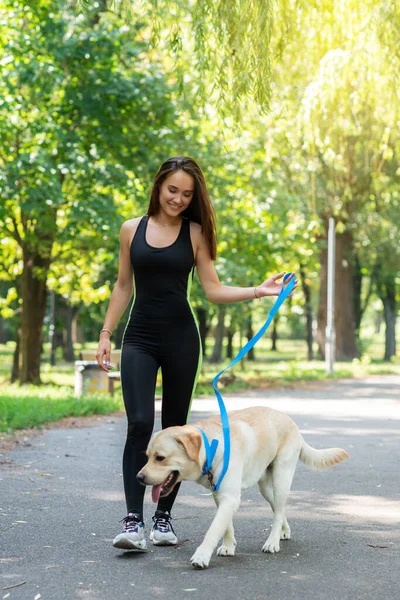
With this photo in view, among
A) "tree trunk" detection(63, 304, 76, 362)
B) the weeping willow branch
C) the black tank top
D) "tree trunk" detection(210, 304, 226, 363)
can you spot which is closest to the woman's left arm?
the black tank top

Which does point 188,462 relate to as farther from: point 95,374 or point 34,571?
point 95,374

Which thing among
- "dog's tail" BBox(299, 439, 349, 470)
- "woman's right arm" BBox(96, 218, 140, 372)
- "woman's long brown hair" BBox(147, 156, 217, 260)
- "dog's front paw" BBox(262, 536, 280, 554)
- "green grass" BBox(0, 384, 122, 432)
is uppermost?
"woman's long brown hair" BBox(147, 156, 217, 260)

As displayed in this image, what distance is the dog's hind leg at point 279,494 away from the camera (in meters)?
5.17

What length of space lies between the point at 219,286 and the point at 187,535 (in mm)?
1508

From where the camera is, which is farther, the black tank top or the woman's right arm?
the woman's right arm

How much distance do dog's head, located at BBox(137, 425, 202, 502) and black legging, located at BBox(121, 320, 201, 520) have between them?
0.46 meters

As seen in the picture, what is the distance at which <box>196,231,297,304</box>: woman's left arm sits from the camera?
213 inches

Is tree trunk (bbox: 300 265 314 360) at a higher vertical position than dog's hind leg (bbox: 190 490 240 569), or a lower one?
higher

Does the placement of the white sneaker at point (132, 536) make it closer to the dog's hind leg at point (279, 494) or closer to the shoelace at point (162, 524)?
the shoelace at point (162, 524)

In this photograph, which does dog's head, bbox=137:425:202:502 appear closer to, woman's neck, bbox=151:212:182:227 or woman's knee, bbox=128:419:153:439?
woman's knee, bbox=128:419:153:439

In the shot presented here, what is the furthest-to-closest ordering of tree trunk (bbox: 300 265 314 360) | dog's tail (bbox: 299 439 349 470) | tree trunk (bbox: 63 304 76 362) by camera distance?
tree trunk (bbox: 300 265 314 360), tree trunk (bbox: 63 304 76 362), dog's tail (bbox: 299 439 349 470)

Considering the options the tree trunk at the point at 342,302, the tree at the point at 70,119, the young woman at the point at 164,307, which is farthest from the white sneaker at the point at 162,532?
the tree trunk at the point at 342,302

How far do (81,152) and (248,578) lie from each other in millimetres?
13833

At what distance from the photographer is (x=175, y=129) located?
1972 cm
